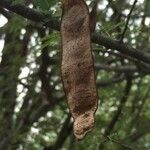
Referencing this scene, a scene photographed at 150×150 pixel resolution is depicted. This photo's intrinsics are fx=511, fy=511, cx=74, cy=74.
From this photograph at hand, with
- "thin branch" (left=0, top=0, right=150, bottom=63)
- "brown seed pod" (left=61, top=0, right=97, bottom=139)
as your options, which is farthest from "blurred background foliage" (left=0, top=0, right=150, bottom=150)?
"brown seed pod" (left=61, top=0, right=97, bottom=139)

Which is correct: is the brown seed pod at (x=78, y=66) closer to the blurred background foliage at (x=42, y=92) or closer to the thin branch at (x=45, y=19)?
the thin branch at (x=45, y=19)

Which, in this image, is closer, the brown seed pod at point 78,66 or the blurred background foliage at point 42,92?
the brown seed pod at point 78,66

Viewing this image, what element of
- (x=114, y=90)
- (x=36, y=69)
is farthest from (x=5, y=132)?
(x=114, y=90)

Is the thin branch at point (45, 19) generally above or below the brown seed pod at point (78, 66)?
below

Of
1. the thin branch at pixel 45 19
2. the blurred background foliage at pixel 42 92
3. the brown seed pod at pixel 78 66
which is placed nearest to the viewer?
the brown seed pod at pixel 78 66

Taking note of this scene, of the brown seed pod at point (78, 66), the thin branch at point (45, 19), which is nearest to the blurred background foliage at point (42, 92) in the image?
the thin branch at point (45, 19)

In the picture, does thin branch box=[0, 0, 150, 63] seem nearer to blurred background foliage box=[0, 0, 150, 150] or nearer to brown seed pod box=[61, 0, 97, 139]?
brown seed pod box=[61, 0, 97, 139]

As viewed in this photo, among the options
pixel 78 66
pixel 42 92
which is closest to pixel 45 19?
pixel 78 66

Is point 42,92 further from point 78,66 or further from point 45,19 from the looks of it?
point 78,66

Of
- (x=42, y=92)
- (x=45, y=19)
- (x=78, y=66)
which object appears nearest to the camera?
(x=78, y=66)
